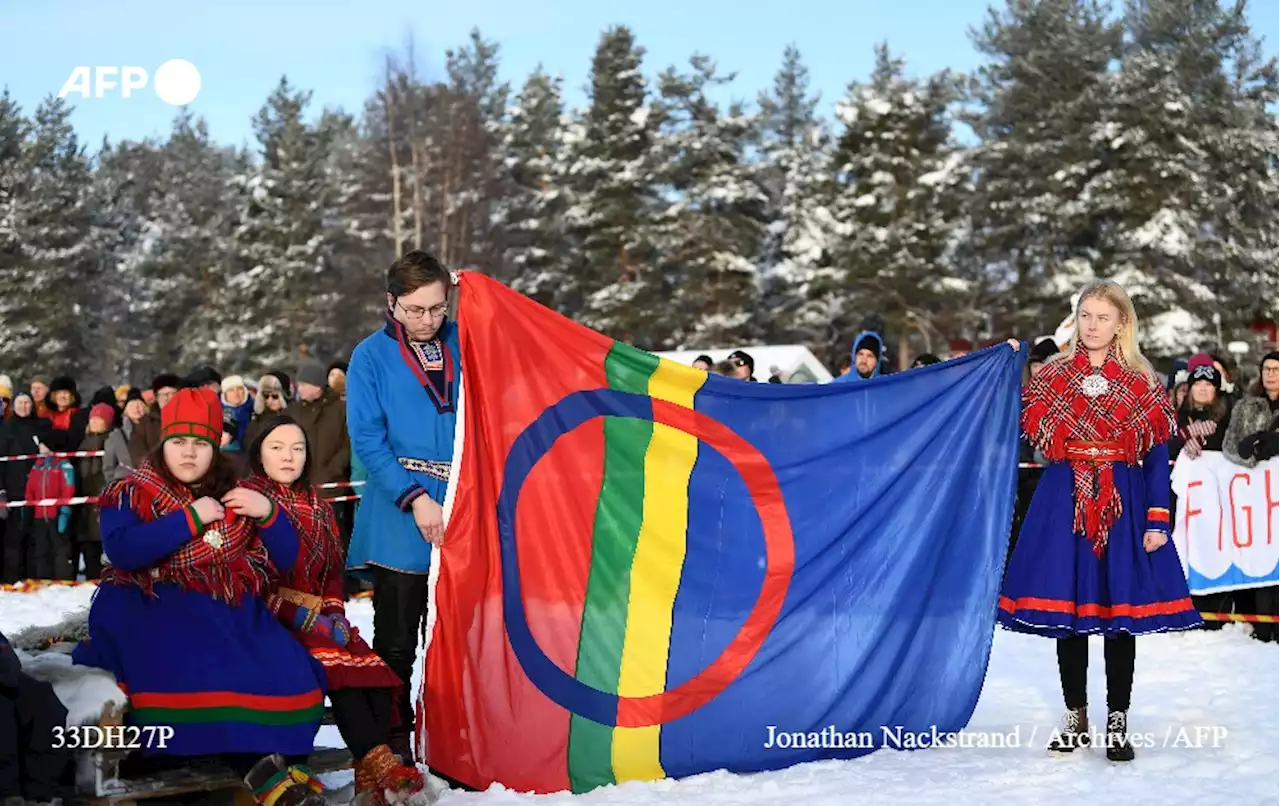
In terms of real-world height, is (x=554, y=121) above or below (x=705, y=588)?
above

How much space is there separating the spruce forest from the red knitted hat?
32.8 metres

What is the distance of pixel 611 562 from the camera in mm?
5293

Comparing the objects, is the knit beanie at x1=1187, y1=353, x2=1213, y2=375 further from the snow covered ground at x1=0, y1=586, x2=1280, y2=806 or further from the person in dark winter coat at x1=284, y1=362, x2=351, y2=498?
the person in dark winter coat at x1=284, y1=362, x2=351, y2=498

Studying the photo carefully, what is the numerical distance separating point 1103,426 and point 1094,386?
0.54 feet

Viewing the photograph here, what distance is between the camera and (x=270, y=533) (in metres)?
4.57

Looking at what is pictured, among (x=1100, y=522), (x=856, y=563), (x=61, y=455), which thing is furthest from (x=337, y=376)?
(x=1100, y=522)

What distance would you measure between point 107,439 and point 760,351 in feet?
52.1

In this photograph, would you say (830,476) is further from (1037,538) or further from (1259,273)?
(1259,273)

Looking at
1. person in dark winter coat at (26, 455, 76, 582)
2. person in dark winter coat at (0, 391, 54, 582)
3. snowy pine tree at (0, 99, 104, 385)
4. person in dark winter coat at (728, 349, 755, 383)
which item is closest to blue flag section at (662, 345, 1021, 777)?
person in dark winter coat at (728, 349, 755, 383)

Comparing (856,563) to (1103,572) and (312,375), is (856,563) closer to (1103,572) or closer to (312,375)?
(1103,572)

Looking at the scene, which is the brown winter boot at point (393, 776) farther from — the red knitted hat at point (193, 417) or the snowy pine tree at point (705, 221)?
the snowy pine tree at point (705, 221)

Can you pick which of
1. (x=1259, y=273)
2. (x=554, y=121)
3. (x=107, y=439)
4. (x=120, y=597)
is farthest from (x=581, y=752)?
(x=554, y=121)

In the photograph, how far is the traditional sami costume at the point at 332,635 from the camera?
4617 mm

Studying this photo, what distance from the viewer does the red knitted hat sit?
4500mm
